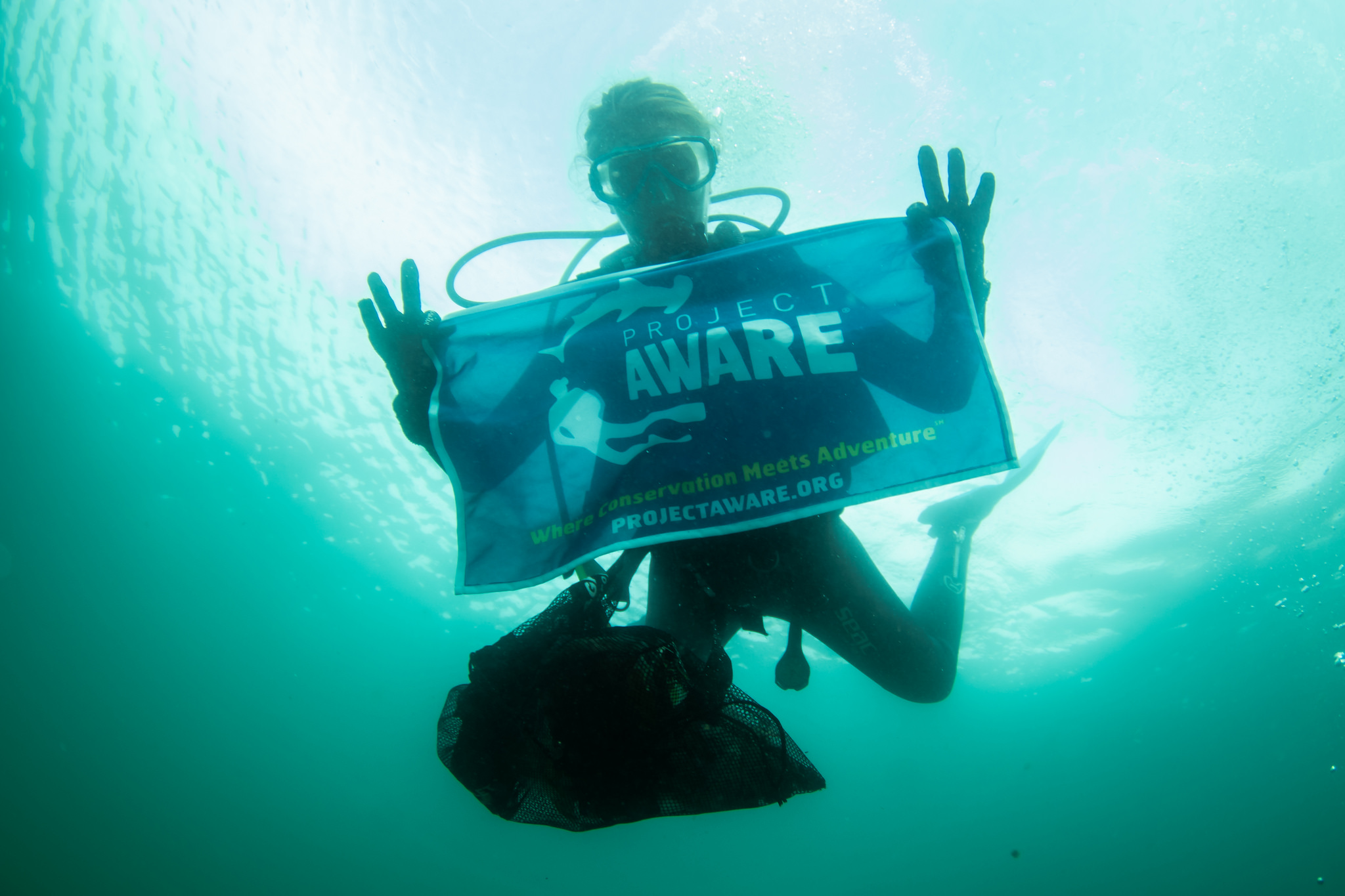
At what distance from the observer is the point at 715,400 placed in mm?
2596

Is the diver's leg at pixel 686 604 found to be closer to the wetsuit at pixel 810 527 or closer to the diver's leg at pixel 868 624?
the wetsuit at pixel 810 527

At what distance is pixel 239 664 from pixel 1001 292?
131ft

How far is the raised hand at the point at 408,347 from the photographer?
266 cm

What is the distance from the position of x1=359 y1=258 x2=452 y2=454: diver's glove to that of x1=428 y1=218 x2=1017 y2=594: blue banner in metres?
0.08

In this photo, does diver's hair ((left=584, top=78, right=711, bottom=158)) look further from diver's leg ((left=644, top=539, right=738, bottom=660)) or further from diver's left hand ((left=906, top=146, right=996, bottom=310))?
diver's leg ((left=644, top=539, right=738, bottom=660))

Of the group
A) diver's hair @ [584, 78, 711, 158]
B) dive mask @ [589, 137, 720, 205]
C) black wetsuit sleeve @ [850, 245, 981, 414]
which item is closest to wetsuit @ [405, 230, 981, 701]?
black wetsuit sleeve @ [850, 245, 981, 414]

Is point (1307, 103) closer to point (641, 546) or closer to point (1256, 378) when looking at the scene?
point (1256, 378)

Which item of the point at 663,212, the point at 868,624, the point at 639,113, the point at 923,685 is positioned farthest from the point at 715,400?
the point at 923,685

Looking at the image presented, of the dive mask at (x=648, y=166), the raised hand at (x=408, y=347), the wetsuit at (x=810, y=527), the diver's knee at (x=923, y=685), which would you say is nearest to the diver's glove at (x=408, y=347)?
the raised hand at (x=408, y=347)

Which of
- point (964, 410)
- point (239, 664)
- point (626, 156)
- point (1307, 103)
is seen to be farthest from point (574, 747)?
point (239, 664)

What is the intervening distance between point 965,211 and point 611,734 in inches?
106

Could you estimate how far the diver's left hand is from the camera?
2.49 metres

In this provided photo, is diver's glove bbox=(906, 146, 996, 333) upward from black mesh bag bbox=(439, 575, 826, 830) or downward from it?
upward

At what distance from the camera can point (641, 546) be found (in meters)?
2.56
